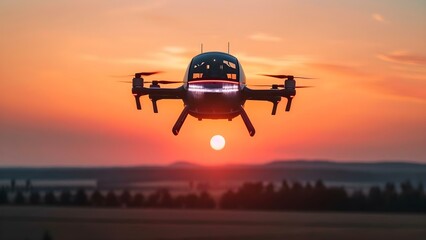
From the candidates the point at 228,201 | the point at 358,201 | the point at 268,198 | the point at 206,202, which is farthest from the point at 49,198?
the point at 358,201

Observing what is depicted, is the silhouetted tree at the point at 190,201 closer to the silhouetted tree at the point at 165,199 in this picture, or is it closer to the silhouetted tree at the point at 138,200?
the silhouetted tree at the point at 165,199

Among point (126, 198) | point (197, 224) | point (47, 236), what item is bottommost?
point (197, 224)

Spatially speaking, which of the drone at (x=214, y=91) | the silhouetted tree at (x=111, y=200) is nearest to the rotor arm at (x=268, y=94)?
the drone at (x=214, y=91)

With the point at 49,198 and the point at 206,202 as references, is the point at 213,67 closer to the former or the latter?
the point at 49,198

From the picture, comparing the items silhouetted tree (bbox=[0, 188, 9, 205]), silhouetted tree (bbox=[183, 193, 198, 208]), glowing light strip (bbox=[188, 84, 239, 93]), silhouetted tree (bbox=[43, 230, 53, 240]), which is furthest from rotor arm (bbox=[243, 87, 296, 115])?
silhouetted tree (bbox=[183, 193, 198, 208])

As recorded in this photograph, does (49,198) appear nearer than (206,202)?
Yes

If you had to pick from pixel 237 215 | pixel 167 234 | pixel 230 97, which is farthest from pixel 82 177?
pixel 230 97

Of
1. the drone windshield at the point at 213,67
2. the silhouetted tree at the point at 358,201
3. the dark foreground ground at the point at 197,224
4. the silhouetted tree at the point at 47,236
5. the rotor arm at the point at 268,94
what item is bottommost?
the dark foreground ground at the point at 197,224

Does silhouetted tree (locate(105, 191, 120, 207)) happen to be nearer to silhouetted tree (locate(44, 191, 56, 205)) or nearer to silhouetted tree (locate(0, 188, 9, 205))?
silhouetted tree (locate(44, 191, 56, 205))

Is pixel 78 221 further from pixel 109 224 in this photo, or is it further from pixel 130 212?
pixel 130 212
